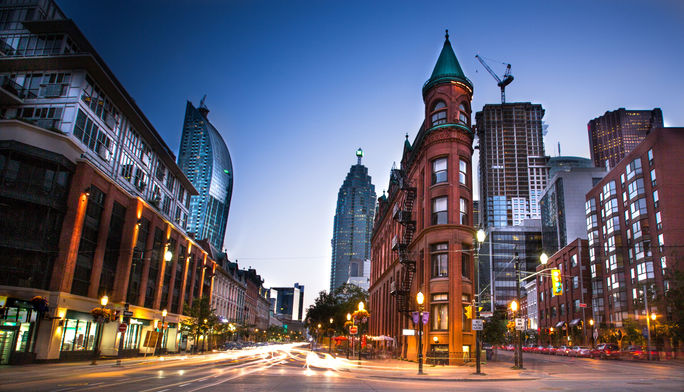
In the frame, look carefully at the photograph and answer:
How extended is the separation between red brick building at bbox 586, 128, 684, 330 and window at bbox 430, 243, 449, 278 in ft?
133

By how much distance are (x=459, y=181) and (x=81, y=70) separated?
117 feet

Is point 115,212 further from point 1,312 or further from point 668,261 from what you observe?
point 668,261

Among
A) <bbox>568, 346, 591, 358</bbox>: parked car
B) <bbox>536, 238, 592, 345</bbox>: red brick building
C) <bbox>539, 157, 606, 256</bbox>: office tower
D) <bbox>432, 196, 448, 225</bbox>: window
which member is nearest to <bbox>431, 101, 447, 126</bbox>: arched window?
<bbox>432, 196, 448, 225</bbox>: window

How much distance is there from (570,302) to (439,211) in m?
84.6

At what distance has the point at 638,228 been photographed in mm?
82750

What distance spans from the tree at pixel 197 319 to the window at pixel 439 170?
135ft

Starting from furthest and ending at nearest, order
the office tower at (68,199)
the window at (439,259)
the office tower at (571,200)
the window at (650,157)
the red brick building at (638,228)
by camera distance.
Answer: the office tower at (571,200), the window at (650,157), the red brick building at (638,228), the window at (439,259), the office tower at (68,199)

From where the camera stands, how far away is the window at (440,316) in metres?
37.9

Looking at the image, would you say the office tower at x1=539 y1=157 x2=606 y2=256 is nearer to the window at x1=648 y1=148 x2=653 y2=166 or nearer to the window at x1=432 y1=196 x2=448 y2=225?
the window at x1=648 y1=148 x2=653 y2=166

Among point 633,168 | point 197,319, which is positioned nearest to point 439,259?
point 197,319

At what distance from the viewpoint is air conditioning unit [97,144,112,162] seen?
1686 inches

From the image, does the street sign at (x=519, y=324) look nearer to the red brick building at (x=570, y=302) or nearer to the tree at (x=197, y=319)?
the tree at (x=197, y=319)

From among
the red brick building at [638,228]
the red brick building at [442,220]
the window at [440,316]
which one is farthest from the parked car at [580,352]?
the window at [440,316]

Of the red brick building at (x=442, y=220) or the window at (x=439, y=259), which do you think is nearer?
the red brick building at (x=442, y=220)
